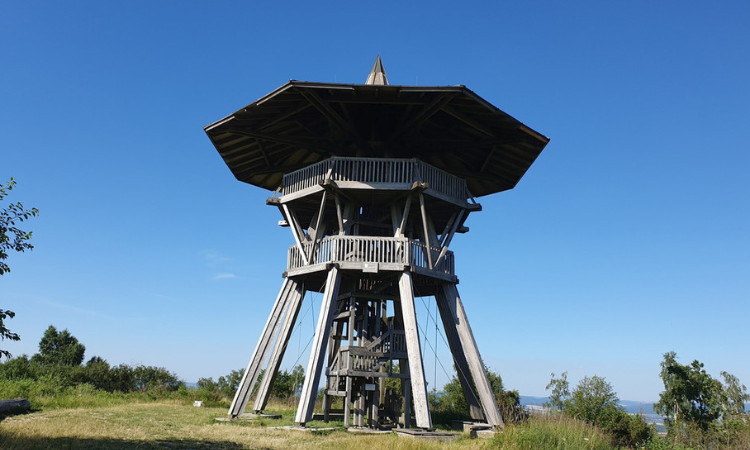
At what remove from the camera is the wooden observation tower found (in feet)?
53.7

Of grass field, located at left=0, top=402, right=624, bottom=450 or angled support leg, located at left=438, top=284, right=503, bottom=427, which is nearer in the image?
grass field, located at left=0, top=402, right=624, bottom=450

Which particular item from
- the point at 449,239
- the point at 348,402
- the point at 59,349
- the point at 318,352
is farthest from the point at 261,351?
the point at 59,349

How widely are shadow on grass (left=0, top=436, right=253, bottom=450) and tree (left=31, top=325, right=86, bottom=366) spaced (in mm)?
43060

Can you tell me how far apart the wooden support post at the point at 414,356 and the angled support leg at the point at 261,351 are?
177 inches

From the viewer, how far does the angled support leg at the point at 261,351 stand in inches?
704

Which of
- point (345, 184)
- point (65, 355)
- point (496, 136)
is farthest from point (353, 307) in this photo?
point (65, 355)

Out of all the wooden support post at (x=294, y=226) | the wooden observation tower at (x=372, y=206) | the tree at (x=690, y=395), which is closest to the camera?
the wooden observation tower at (x=372, y=206)

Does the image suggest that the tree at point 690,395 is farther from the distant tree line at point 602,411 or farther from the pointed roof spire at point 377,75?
the pointed roof spire at point 377,75

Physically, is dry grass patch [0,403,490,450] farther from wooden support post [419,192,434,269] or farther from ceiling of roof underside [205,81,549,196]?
ceiling of roof underside [205,81,549,196]

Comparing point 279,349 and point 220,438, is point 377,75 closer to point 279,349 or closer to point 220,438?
point 279,349

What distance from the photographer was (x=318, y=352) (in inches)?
641

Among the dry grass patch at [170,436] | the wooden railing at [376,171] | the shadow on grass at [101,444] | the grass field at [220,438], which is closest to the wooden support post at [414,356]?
the grass field at [220,438]

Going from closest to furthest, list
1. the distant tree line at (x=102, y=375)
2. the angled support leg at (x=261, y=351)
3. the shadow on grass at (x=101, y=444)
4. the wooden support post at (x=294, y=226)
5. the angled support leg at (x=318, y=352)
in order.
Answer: the shadow on grass at (x=101, y=444)
the angled support leg at (x=318, y=352)
the angled support leg at (x=261, y=351)
the wooden support post at (x=294, y=226)
the distant tree line at (x=102, y=375)

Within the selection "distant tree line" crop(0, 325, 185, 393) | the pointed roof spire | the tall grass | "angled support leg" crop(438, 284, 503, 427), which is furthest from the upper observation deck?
"distant tree line" crop(0, 325, 185, 393)
